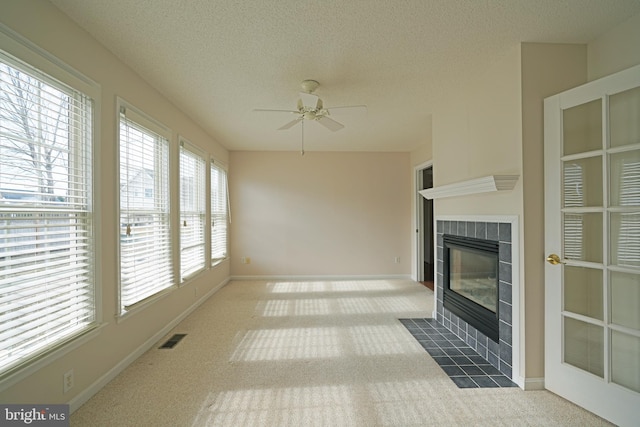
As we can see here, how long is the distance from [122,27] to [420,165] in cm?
472

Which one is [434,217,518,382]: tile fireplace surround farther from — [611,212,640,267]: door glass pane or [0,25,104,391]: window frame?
[0,25,104,391]: window frame

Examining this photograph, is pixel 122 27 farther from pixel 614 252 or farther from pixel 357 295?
pixel 357 295

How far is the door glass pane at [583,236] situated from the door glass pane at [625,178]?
152 mm

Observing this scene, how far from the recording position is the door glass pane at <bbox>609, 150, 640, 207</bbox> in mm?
1790

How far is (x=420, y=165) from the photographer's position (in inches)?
217

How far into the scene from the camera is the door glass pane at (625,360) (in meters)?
1.78

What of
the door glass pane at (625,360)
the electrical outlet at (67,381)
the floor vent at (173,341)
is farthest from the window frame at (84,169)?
the door glass pane at (625,360)

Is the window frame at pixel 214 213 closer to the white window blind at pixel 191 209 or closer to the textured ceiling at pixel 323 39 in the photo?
the white window blind at pixel 191 209

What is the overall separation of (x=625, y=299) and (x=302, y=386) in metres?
2.18

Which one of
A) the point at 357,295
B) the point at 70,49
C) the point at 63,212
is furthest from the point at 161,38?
the point at 357,295

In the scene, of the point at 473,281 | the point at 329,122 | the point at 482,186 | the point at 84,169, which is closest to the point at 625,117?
the point at 482,186

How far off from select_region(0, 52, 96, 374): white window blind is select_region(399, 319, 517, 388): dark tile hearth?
277 centimetres

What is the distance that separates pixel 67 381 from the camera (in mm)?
1889

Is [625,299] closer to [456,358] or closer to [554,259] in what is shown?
[554,259]
